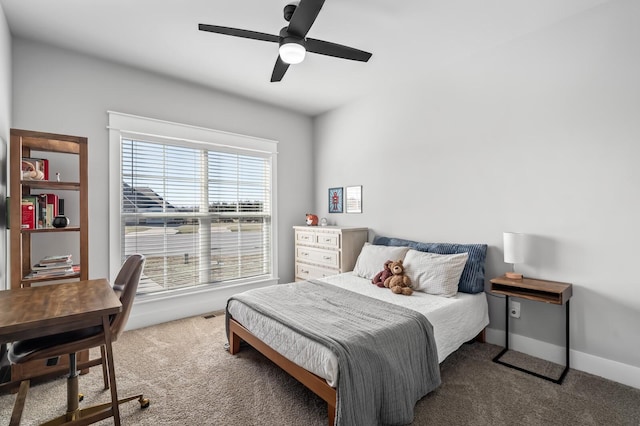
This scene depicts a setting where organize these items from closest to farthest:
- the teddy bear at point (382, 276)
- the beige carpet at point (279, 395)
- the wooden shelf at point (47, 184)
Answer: the beige carpet at point (279, 395), the wooden shelf at point (47, 184), the teddy bear at point (382, 276)

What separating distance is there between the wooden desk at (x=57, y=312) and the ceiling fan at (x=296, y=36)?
181cm

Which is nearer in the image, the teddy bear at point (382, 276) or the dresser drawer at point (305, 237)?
the teddy bear at point (382, 276)

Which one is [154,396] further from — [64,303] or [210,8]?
[210,8]

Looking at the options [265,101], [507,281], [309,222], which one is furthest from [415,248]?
[265,101]

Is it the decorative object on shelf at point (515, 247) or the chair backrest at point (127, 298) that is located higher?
the decorative object on shelf at point (515, 247)

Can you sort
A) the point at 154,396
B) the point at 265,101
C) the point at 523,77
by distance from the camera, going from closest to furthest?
the point at 154,396
the point at 523,77
the point at 265,101

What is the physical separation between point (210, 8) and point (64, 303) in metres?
2.21

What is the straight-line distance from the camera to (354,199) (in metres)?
4.27

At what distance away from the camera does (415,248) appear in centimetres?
334

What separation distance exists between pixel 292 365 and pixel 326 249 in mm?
2084

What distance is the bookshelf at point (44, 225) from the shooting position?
86.6 inches

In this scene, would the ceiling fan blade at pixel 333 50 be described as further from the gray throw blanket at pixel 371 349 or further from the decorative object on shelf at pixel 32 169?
the decorative object on shelf at pixel 32 169

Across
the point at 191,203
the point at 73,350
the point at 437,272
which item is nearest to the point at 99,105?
the point at 191,203

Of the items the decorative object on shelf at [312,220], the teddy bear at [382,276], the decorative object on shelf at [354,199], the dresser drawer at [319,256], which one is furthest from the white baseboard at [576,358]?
the decorative object on shelf at [312,220]
